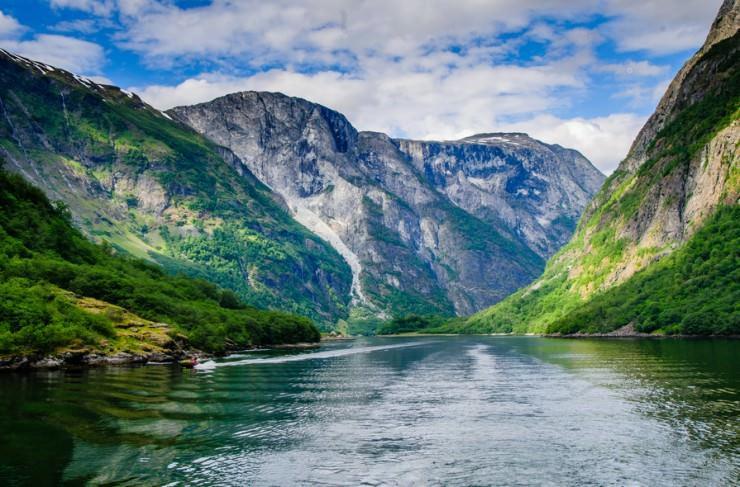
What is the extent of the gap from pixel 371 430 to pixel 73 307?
78206mm

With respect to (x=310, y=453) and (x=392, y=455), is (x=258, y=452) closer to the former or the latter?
(x=310, y=453)

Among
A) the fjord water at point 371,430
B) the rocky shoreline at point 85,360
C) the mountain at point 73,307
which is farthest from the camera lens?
the mountain at point 73,307

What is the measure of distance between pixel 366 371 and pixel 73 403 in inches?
2513

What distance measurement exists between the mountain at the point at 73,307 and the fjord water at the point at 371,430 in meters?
14.6

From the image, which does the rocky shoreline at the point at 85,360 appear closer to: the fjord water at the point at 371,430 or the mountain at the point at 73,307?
the mountain at the point at 73,307

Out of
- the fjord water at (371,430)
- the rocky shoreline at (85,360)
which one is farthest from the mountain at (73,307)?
the fjord water at (371,430)

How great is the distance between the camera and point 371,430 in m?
53.3

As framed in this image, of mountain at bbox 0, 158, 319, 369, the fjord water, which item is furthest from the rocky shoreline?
the fjord water

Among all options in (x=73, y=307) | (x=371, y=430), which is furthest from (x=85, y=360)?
(x=371, y=430)

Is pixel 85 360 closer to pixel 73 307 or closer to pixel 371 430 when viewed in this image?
pixel 73 307

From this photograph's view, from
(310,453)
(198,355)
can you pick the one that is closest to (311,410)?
(310,453)

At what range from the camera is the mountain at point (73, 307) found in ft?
319

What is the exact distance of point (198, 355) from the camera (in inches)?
5448

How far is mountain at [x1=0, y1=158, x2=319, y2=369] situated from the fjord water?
1455 cm
